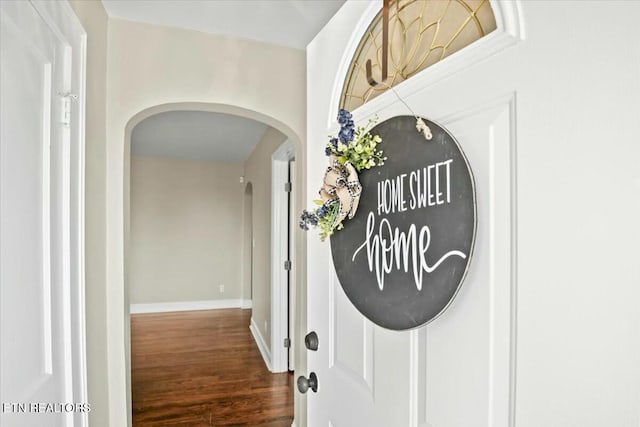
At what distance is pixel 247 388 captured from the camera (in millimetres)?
3047

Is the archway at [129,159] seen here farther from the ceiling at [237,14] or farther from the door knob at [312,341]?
the door knob at [312,341]

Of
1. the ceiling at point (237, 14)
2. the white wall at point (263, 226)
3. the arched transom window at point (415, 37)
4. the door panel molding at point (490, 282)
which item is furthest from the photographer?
the white wall at point (263, 226)

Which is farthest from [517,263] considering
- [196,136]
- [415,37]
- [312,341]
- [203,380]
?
[196,136]

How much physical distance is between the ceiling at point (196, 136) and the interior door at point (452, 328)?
9.21ft

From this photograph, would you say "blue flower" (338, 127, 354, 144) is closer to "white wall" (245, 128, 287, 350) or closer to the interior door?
the interior door

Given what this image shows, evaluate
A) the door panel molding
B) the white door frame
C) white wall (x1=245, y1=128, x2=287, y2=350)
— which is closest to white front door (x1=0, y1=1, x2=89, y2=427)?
the door panel molding

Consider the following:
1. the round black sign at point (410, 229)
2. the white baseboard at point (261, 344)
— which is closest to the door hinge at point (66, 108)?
the round black sign at point (410, 229)

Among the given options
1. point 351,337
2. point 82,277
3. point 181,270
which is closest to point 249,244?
point 181,270

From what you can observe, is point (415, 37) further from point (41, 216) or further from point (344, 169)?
point (41, 216)

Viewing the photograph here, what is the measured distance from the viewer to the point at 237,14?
177cm

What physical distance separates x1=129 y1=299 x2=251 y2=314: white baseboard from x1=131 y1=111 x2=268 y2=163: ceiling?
2.32 meters

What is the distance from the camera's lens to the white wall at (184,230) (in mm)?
5523

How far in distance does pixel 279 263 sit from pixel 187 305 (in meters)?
3.04

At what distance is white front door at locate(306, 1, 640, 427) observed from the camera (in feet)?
1.57
